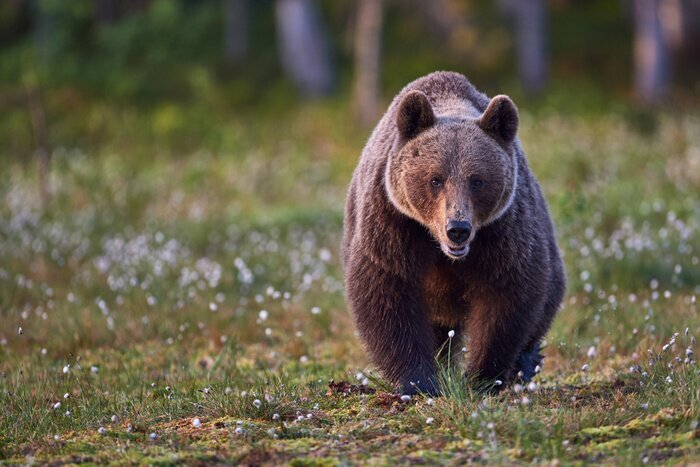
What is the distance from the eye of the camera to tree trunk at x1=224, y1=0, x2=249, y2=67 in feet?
95.7

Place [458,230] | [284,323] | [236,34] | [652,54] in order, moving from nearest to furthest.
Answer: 1. [458,230]
2. [284,323]
3. [652,54]
4. [236,34]

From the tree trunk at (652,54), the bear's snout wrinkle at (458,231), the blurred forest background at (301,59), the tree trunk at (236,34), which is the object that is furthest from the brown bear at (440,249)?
the tree trunk at (236,34)

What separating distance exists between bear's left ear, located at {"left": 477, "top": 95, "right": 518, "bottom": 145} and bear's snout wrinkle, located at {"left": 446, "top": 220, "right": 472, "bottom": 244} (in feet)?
2.34

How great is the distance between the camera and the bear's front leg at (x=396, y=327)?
5.65 meters

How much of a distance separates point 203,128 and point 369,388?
63.5ft

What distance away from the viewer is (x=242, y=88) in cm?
2745

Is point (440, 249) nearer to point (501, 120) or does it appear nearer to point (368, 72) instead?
point (501, 120)

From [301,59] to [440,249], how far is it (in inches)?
855

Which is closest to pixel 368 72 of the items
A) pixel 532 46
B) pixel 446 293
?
pixel 532 46

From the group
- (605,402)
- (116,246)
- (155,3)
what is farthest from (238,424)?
(155,3)

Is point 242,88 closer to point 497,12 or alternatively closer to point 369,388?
point 497,12

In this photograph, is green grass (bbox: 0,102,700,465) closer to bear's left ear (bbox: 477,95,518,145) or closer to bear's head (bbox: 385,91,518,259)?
bear's head (bbox: 385,91,518,259)

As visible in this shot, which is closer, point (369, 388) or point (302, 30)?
point (369, 388)

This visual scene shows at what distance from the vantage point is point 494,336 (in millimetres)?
5688
